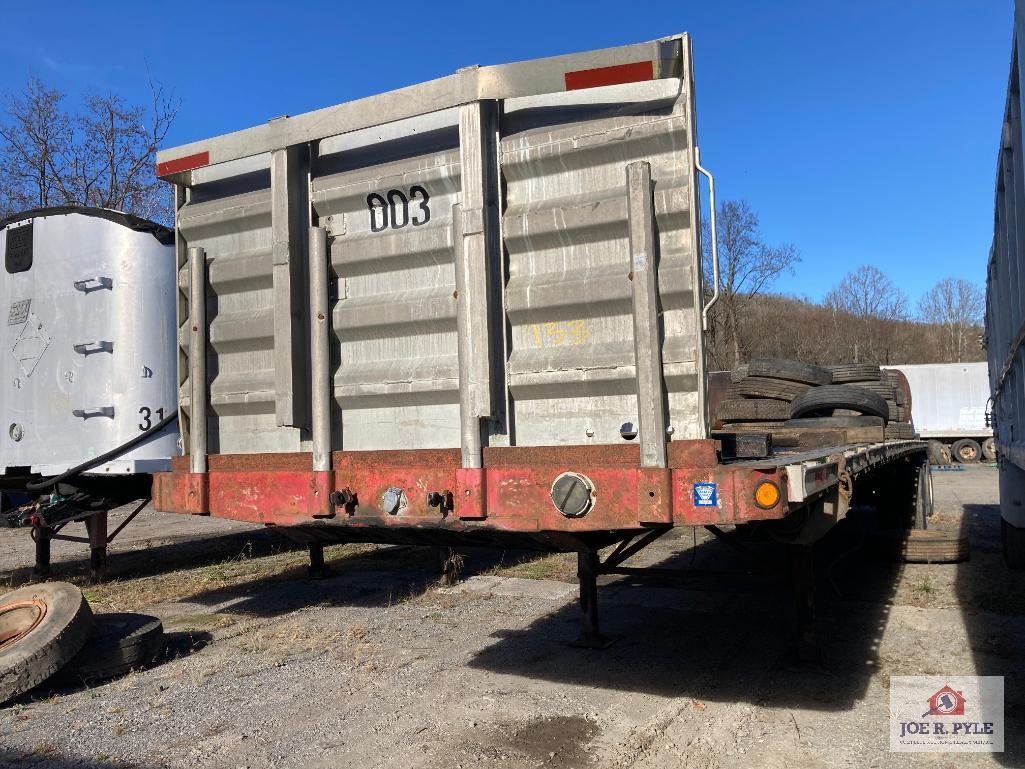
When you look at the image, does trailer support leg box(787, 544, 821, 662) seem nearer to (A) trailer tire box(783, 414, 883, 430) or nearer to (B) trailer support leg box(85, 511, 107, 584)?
(A) trailer tire box(783, 414, 883, 430)

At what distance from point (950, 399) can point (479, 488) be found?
2765cm

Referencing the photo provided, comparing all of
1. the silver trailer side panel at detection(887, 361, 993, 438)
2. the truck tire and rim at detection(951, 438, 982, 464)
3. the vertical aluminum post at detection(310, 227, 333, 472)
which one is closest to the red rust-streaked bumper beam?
the vertical aluminum post at detection(310, 227, 333, 472)

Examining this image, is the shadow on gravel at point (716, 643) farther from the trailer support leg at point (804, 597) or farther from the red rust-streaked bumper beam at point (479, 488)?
the red rust-streaked bumper beam at point (479, 488)

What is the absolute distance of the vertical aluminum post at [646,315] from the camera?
3.50m

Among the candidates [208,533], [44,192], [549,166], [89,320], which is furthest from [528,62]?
[44,192]

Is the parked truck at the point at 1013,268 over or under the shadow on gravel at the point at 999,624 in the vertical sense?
over

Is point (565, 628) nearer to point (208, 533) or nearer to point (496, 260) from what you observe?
point (496, 260)

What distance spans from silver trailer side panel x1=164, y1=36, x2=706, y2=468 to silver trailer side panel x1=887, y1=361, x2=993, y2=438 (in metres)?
26.8

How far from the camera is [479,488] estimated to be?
3.79 meters

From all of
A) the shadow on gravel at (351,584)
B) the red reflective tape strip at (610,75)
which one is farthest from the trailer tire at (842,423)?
the red reflective tape strip at (610,75)

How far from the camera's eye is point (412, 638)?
611 centimetres


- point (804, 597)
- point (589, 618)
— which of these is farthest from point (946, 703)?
point (589, 618)

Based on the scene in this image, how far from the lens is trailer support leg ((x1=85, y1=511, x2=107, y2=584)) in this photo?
858 centimetres

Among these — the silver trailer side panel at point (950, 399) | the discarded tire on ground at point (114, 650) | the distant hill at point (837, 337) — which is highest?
the distant hill at point (837, 337)
